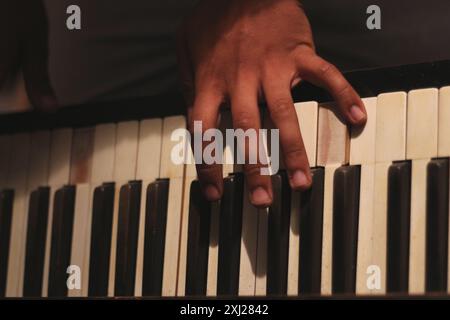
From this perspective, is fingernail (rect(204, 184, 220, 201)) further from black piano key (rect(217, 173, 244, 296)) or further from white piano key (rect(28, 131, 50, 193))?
white piano key (rect(28, 131, 50, 193))

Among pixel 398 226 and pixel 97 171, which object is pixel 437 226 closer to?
pixel 398 226

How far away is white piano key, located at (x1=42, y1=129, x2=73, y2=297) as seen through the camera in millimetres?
1187

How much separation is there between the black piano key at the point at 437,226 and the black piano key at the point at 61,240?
53 centimetres

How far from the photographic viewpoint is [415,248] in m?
0.92

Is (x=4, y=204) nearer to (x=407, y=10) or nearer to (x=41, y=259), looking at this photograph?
(x=41, y=259)

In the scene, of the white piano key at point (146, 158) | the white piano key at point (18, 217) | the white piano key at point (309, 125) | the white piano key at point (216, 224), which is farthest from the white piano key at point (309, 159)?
the white piano key at point (18, 217)

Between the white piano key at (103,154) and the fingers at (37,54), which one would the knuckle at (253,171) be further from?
the fingers at (37,54)

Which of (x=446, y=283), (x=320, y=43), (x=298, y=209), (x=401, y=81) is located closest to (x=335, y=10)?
(x=320, y=43)

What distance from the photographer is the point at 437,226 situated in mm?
909

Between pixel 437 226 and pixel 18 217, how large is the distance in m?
0.64

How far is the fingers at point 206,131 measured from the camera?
104 cm

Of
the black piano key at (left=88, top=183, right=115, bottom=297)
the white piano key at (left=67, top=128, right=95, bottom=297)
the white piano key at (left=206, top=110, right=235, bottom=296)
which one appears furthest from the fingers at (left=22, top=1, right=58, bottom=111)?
the white piano key at (left=206, top=110, right=235, bottom=296)

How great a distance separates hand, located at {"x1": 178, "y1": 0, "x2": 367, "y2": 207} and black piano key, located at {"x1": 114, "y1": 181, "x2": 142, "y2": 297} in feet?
0.40

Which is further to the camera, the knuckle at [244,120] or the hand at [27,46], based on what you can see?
the hand at [27,46]
